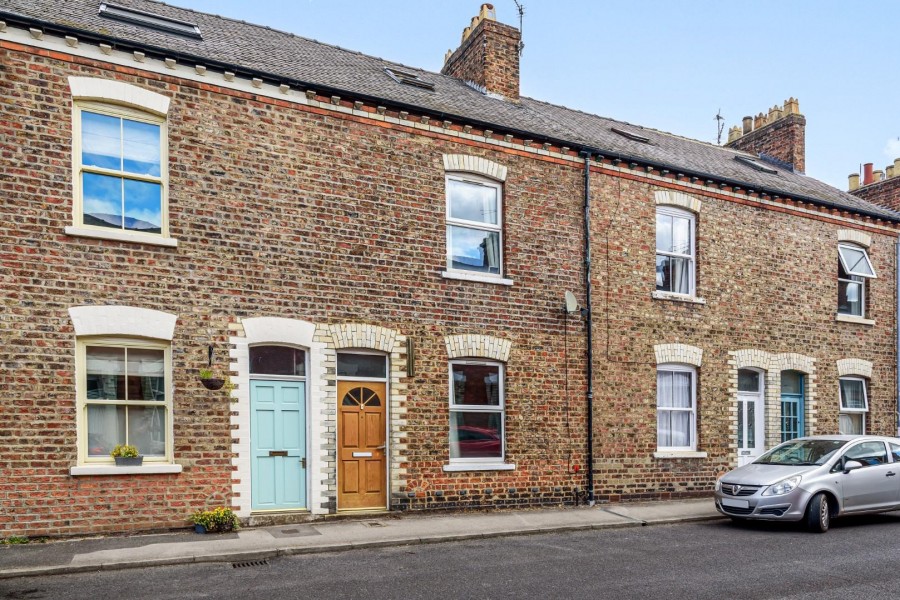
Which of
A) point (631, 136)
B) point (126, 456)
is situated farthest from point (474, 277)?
point (631, 136)

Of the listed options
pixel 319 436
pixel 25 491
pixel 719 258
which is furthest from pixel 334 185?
pixel 719 258

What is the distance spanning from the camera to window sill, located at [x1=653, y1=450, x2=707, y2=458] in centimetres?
1470

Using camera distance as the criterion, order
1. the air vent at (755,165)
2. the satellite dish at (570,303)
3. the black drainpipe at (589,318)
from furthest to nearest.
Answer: the air vent at (755,165), the black drainpipe at (589,318), the satellite dish at (570,303)

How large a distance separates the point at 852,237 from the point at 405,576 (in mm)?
15094

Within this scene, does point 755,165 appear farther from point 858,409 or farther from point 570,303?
point 570,303

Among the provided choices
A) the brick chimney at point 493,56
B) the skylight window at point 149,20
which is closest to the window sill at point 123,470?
the skylight window at point 149,20

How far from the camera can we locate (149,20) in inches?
497

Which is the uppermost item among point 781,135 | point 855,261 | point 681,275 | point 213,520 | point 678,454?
point 781,135

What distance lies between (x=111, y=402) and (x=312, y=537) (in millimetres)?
3325

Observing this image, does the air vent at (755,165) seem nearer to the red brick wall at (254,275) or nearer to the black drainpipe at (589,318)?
the black drainpipe at (589,318)

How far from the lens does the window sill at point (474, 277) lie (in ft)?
42.0

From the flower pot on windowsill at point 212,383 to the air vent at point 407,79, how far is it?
7.25 meters

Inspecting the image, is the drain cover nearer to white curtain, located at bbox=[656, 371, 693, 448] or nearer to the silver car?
the silver car

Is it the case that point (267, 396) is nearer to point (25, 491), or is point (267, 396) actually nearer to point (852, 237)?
point (25, 491)
